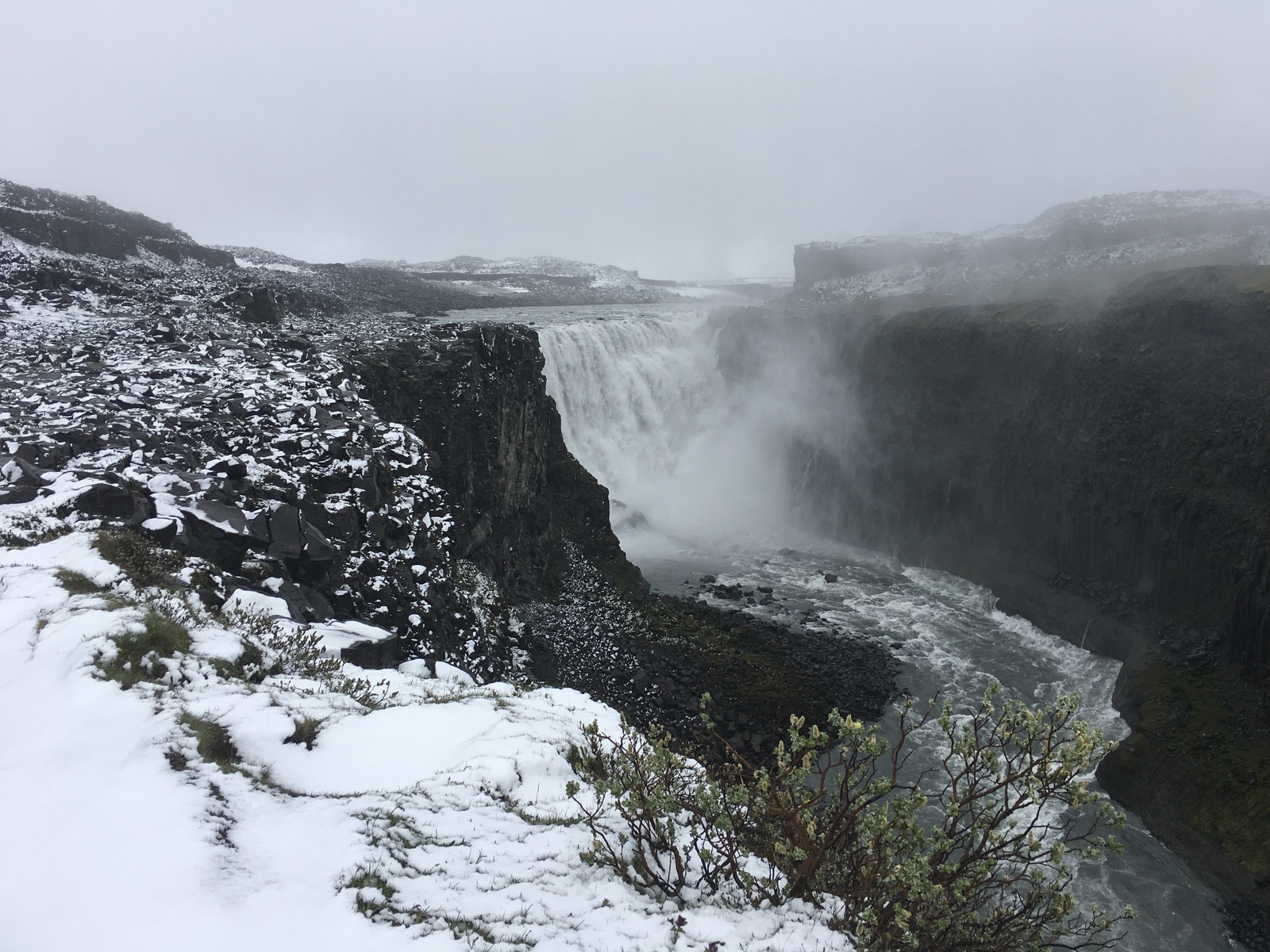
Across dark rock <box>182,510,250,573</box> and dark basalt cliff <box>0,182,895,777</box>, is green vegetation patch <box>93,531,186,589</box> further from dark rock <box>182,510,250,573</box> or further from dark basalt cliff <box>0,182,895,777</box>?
dark rock <box>182,510,250,573</box>

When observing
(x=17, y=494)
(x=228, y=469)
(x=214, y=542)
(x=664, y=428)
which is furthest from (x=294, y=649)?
(x=664, y=428)

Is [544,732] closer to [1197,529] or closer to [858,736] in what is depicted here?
[858,736]

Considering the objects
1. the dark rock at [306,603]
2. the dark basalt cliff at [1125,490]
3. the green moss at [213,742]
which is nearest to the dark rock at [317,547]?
the dark rock at [306,603]

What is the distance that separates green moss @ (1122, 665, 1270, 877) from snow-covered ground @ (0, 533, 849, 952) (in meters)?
18.4

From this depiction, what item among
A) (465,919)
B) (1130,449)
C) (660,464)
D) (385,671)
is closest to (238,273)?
(660,464)

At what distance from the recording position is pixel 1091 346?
28797 mm

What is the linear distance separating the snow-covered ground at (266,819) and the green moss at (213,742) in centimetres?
2

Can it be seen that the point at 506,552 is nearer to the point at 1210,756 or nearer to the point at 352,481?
Answer: the point at 352,481

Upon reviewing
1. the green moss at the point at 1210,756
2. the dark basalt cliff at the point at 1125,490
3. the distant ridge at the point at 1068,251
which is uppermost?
the distant ridge at the point at 1068,251

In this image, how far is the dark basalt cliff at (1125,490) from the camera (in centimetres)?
1784

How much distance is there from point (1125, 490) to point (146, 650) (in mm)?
32765

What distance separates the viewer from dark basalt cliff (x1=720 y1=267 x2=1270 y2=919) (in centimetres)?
1784

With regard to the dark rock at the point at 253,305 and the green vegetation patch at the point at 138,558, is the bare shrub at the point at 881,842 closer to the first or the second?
the green vegetation patch at the point at 138,558

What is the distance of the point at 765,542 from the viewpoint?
38656 mm
